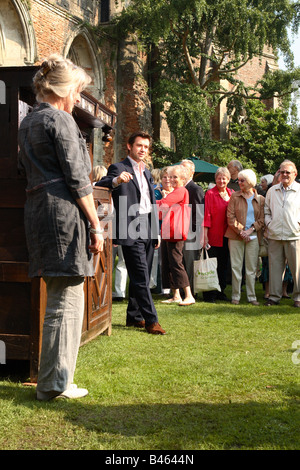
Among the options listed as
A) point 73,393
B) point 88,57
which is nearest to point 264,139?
point 88,57

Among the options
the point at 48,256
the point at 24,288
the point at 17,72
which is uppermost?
the point at 17,72

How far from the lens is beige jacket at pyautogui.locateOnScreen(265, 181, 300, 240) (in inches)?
314

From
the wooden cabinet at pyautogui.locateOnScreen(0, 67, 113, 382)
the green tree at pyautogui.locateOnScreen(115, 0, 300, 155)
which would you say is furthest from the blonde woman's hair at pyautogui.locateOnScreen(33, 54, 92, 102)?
the green tree at pyautogui.locateOnScreen(115, 0, 300, 155)

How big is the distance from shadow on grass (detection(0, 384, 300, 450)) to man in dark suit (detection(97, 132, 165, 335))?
86.3 inches

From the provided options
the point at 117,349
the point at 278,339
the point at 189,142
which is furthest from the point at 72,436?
the point at 189,142

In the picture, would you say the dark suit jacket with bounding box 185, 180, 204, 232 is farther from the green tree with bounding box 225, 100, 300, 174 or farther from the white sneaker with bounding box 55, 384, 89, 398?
the green tree with bounding box 225, 100, 300, 174

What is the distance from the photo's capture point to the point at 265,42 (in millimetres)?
22047

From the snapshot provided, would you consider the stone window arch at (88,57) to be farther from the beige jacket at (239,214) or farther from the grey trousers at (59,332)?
the grey trousers at (59,332)

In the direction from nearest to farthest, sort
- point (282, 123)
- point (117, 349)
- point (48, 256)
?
1. point (48, 256)
2. point (117, 349)
3. point (282, 123)

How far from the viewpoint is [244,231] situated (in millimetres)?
8234

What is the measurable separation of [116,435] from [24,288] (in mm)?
1563

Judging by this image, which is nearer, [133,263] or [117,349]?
[117,349]

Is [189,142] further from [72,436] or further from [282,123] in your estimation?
[72,436]

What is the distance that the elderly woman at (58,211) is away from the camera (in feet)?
11.1
